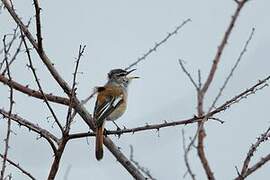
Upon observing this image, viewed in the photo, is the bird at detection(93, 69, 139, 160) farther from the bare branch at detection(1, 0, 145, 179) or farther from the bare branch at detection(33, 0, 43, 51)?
the bare branch at detection(33, 0, 43, 51)

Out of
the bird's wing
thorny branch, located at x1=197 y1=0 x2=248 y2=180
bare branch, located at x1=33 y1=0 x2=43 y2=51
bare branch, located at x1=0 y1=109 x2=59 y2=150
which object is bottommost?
thorny branch, located at x1=197 y1=0 x2=248 y2=180

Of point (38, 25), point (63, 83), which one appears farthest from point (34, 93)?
point (38, 25)

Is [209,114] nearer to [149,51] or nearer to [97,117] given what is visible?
[149,51]

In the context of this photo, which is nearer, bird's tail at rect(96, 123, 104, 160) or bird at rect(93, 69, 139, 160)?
bird's tail at rect(96, 123, 104, 160)

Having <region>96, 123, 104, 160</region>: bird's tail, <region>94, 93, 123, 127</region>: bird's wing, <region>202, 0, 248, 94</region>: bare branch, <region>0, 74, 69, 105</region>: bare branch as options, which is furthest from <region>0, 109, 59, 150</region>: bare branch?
<region>94, 93, 123, 127</region>: bird's wing

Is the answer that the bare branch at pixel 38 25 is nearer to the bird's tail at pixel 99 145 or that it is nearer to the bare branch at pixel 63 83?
the bare branch at pixel 63 83

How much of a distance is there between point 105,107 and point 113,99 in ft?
0.99

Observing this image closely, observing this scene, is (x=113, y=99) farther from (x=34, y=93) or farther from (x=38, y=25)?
(x=38, y=25)

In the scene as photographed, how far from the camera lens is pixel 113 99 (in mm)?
5820

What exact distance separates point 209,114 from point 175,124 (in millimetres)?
517

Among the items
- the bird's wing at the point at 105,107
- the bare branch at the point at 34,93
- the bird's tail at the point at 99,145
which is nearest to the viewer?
the bare branch at the point at 34,93

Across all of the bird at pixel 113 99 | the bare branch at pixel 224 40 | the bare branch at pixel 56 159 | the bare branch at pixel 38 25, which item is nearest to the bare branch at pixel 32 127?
the bare branch at pixel 56 159

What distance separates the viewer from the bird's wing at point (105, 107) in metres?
5.19

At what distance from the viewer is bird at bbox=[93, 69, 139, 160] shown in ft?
17.4
